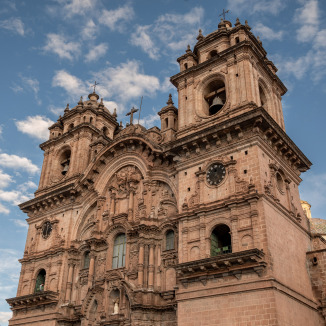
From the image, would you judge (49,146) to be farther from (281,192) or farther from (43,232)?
(281,192)

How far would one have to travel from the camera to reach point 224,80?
85.8 feet

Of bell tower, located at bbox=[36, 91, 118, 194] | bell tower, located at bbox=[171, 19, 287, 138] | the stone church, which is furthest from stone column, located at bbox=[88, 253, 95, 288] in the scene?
bell tower, located at bbox=[171, 19, 287, 138]

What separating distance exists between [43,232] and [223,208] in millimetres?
16414

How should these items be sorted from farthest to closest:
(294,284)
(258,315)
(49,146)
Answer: (49,146), (294,284), (258,315)

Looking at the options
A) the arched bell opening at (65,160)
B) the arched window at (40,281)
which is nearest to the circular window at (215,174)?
the arched window at (40,281)

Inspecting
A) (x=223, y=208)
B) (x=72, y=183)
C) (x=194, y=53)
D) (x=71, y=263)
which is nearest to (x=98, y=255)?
(x=71, y=263)

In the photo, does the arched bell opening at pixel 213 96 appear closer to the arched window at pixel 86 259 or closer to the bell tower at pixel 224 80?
the bell tower at pixel 224 80

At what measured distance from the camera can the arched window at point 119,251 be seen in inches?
1040

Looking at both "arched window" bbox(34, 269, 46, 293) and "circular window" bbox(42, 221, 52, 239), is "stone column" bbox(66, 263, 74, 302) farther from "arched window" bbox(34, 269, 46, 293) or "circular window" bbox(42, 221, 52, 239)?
"circular window" bbox(42, 221, 52, 239)

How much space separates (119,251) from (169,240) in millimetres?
3798

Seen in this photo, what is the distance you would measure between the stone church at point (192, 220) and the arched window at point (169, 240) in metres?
0.07

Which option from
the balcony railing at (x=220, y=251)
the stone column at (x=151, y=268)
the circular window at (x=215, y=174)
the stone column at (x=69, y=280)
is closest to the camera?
the balcony railing at (x=220, y=251)

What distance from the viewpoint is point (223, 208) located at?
70.8 feet

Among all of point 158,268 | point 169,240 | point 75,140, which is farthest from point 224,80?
point 75,140
